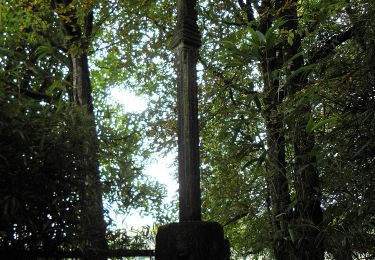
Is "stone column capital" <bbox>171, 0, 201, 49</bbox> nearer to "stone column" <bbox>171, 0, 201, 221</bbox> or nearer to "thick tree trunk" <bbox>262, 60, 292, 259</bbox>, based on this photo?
"stone column" <bbox>171, 0, 201, 221</bbox>

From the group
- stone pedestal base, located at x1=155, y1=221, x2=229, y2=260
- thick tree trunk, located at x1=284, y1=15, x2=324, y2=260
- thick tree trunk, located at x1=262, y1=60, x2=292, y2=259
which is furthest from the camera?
thick tree trunk, located at x1=262, y1=60, x2=292, y2=259

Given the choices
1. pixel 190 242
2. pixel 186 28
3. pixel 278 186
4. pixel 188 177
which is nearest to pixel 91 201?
pixel 188 177

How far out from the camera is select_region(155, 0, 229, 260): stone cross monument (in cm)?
326

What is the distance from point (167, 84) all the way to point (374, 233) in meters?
7.52

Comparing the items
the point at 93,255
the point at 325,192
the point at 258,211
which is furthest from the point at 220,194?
the point at 93,255

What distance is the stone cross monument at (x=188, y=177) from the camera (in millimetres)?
3262

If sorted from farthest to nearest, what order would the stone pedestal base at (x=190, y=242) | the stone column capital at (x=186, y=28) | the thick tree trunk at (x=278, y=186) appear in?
the thick tree trunk at (x=278, y=186) < the stone column capital at (x=186, y=28) < the stone pedestal base at (x=190, y=242)

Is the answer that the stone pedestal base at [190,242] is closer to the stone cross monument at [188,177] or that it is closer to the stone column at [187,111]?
the stone cross monument at [188,177]

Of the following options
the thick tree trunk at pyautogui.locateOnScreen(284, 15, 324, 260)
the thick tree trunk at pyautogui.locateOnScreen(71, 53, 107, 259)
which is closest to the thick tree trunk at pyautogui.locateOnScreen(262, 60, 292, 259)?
the thick tree trunk at pyautogui.locateOnScreen(284, 15, 324, 260)

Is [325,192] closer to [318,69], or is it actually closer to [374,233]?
[374,233]

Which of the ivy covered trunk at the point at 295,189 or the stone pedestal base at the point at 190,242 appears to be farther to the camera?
the ivy covered trunk at the point at 295,189

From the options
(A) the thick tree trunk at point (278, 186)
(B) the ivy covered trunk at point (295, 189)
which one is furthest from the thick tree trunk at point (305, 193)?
(A) the thick tree trunk at point (278, 186)

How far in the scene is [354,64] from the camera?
3887mm

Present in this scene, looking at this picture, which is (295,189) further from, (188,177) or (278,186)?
(188,177)
